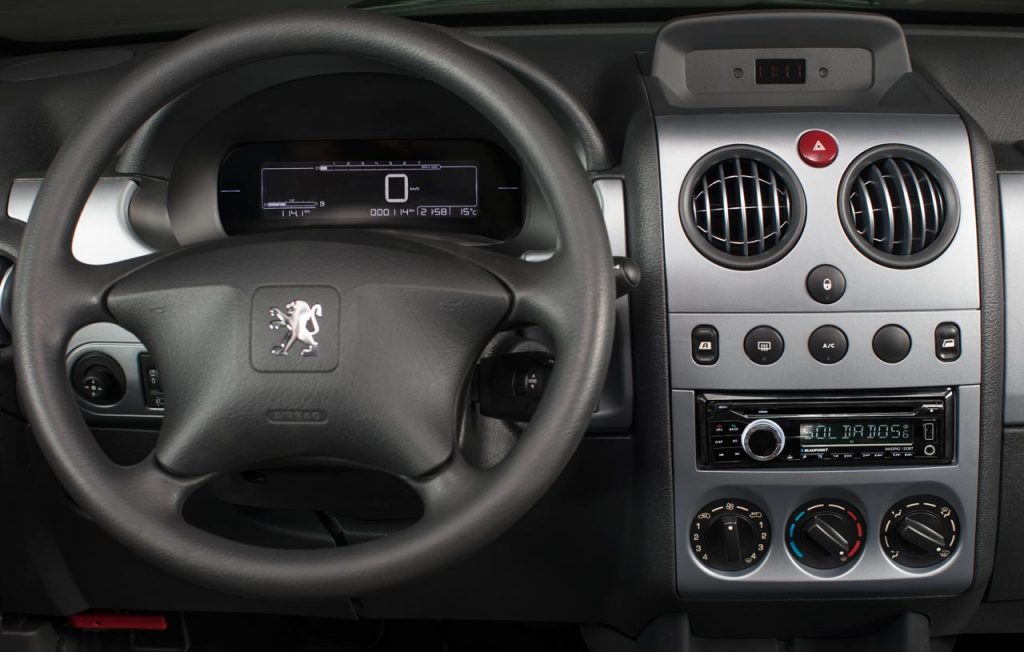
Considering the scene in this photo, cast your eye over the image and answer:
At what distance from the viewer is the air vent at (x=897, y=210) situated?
46.0 inches

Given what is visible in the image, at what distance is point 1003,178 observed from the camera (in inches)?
48.1

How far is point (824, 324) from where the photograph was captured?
118 centimetres

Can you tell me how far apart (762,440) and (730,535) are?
0.13 m

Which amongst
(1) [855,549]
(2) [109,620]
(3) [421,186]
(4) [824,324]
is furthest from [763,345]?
(2) [109,620]

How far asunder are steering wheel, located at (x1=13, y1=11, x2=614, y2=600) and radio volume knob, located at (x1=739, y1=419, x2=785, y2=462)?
32 cm

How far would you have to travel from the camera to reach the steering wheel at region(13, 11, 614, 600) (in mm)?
944

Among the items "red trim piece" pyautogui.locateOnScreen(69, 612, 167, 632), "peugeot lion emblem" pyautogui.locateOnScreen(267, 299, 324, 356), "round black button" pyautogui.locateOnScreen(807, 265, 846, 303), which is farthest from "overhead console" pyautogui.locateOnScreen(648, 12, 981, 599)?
"red trim piece" pyautogui.locateOnScreen(69, 612, 167, 632)

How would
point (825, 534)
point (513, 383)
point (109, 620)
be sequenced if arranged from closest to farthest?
point (513, 383), point (825, 534), point (109, 620)

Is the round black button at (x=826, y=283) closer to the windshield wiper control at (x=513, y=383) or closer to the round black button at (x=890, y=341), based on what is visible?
the round black button at (x=890, y=341)

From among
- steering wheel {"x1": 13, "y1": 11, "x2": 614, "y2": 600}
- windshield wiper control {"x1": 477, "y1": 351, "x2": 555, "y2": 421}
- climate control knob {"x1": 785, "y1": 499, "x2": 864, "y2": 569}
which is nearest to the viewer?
steering wheel {"x1": 13, "y1": 11, "x2": 614, "y2": 600}

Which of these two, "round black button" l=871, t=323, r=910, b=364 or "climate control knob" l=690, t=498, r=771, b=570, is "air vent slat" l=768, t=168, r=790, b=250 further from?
"climate control knob" l=690, t=498, r=771, b=570

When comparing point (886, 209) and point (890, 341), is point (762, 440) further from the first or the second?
point (886, 209)

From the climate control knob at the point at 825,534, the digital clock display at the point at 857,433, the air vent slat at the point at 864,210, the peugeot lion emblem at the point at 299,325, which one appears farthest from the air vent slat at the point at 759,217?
the peugeot lion emblem at the point at 299,325

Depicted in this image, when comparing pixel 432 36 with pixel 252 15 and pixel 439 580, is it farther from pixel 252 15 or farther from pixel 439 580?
pixel 439 580
